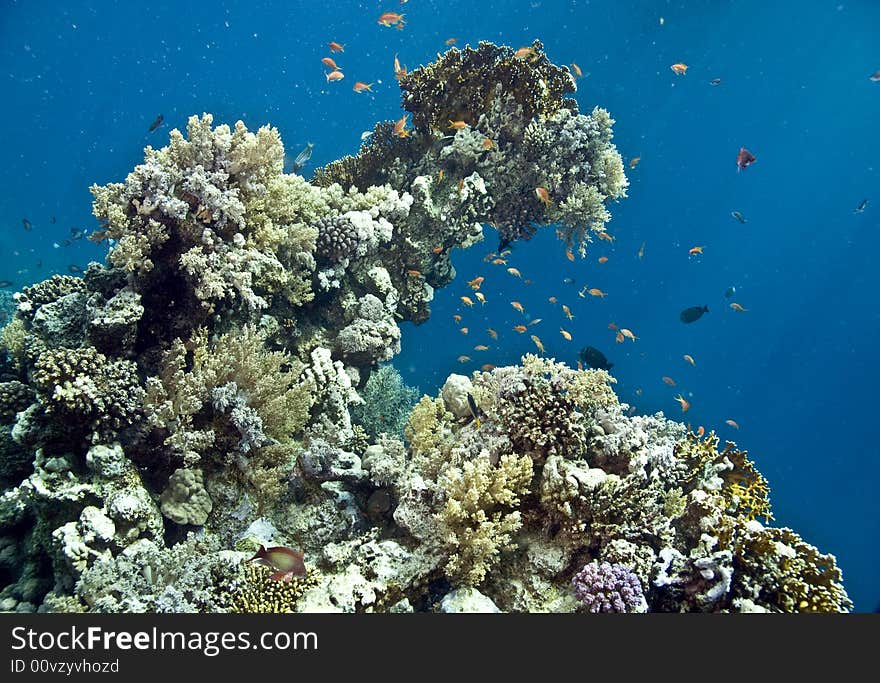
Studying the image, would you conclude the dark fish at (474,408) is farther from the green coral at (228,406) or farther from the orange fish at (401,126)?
the orange fish at (401,126)

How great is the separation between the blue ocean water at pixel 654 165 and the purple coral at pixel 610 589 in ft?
137

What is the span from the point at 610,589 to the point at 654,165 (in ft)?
263

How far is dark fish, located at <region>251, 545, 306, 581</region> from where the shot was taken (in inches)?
146

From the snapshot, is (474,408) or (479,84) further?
(479,84)

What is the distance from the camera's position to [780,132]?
72188mm

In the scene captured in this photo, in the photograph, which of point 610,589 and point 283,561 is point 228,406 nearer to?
point 283,561

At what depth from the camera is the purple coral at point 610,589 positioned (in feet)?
12.3

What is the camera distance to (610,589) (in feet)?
12.6

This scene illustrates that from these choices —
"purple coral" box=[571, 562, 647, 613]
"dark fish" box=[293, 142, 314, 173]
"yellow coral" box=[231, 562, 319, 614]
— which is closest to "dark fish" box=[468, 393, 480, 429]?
"purple coral" box=[571, 562, 647, 613]

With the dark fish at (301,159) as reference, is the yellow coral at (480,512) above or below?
below

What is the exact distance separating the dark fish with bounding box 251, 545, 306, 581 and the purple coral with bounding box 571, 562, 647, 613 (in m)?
2.25

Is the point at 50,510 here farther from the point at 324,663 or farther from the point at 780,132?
the point at 780,132

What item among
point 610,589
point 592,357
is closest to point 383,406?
point 592,357

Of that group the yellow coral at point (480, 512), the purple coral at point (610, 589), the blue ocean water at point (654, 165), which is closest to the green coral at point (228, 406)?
Result: the yellow coral at point (480, 512)
